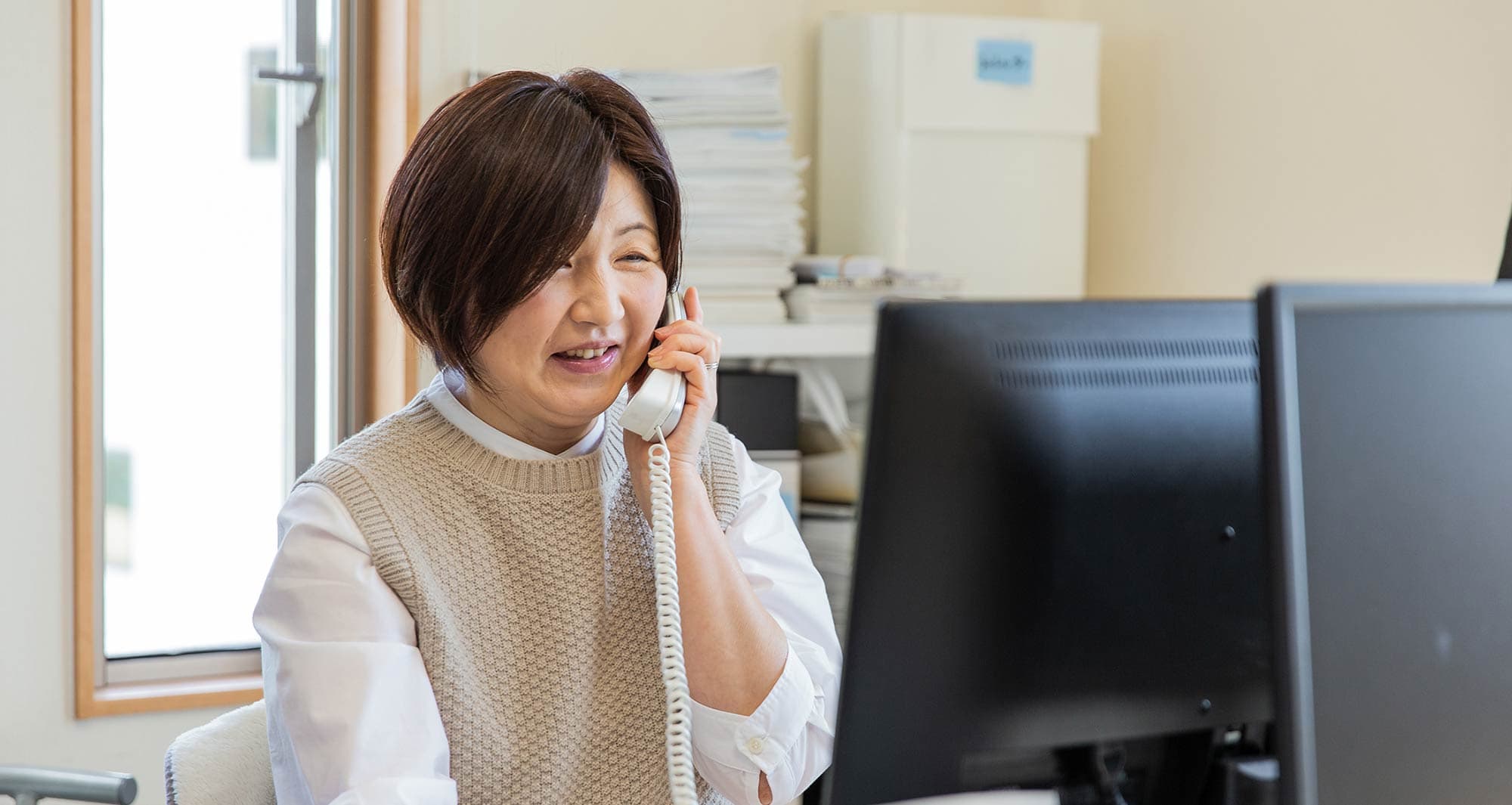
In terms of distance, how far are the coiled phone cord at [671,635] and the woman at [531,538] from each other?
0.05 feet

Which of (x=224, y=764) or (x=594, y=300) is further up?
(x=594, y=300)

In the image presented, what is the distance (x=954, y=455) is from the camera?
0.77 m

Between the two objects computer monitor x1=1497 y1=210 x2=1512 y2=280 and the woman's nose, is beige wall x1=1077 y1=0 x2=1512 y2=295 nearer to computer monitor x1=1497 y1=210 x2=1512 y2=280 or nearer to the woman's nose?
computer monitor x1=1497 y1=210 x2=1512 y2=280

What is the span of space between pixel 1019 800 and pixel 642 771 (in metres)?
0.53

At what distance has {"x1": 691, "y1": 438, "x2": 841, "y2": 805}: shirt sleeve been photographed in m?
1.22

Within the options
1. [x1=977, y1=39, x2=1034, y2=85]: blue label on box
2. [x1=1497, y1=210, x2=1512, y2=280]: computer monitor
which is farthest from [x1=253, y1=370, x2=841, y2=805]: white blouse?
[x1=977, y1=39, x2=1034, y2=85]: blue label on box

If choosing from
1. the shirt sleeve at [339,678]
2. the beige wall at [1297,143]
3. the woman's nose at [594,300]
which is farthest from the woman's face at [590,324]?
the beige wall at [1297,143]

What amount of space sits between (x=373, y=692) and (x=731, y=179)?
1.23 metres

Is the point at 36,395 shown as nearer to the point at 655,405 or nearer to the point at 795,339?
the point at 795,339

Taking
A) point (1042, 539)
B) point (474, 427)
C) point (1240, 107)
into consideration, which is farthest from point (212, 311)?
point (1042, 539)

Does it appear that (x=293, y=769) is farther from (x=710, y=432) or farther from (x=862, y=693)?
(x=862, y=693)

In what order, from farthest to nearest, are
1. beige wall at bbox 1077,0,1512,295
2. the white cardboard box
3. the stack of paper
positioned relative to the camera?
the white cardboard box, the stack of paper, beige wall at bbox 1077,0,1512,295

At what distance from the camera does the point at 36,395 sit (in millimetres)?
2023

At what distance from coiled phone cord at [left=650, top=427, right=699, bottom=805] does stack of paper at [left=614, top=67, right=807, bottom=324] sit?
3.01 ft
